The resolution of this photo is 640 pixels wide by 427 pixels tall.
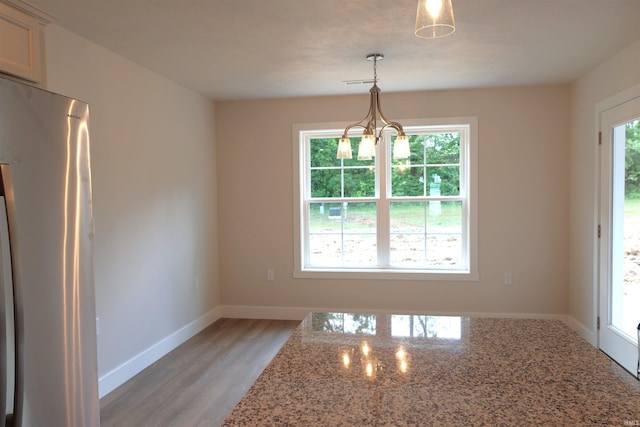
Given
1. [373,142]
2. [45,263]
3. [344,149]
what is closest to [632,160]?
[373,142]

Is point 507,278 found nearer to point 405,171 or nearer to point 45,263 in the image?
point 405,171

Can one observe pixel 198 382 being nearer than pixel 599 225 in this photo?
Yes

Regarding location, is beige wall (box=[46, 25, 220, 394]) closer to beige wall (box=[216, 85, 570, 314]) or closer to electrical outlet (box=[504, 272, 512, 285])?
beige wall (box=[216, 85, 570, 314])

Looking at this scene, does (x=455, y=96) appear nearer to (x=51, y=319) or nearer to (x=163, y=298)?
(x=163, y=298)

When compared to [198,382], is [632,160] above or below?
above

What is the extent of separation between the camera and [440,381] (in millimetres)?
1190

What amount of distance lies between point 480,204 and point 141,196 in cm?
321

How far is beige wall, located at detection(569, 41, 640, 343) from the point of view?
3523mm

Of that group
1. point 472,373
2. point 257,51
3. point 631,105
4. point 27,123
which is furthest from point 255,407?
point 631,105

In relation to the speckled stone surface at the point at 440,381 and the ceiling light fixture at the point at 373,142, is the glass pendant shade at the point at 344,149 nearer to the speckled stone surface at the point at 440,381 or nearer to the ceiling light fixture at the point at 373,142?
the ceiling light fixture at the point at 373,142

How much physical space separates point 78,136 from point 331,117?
3.05 m

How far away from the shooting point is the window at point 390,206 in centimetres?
452

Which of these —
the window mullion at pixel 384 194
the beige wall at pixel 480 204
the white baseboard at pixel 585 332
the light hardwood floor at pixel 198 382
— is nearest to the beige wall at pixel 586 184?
the white baseboard at pixel 585 332

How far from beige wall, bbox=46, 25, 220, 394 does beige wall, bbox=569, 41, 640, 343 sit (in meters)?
3.66
